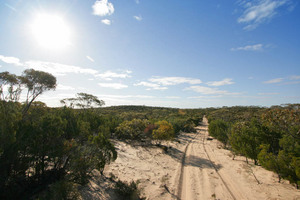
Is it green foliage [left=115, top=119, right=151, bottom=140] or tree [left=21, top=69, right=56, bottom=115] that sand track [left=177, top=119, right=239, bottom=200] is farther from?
tree [left=21, top=69, right=56, bottom=115]

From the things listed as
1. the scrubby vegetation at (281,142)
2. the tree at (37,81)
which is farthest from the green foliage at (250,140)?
the tree at (37,81)

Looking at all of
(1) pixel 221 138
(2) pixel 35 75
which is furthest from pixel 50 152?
(1) pixel 221 138

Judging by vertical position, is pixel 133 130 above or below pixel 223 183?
above

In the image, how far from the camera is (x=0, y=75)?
16250 mm

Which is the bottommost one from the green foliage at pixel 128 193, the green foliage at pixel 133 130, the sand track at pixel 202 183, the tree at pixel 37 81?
the sand track at pixel 202 183

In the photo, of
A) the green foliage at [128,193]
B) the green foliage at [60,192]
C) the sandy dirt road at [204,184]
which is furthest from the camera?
the sandy dirt road at [204,184]

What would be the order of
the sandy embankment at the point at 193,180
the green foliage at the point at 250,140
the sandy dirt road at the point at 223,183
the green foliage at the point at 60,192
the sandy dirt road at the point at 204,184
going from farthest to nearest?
the green foliage at the point at 250,140, the sandy dirt road at the point at 204,184, the sandy dirt road at the point at 223,183, the sandy embankment at the point at 193,180, the green foliage at the point at 60,192

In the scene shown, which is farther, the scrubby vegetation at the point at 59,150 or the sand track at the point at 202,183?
the sand track at the point at 202,183

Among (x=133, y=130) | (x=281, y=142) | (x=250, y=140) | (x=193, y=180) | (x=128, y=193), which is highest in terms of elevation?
(x=281, y=142)

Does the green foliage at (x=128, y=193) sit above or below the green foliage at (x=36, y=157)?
below

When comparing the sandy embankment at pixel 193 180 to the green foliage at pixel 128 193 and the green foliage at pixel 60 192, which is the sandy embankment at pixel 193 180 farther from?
the green foliage at pixel 60 192

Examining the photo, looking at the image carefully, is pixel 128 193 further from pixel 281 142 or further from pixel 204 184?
pixel 281 142

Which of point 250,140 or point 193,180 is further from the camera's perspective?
point 250,140

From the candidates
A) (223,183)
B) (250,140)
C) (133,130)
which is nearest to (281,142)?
(250,140)
